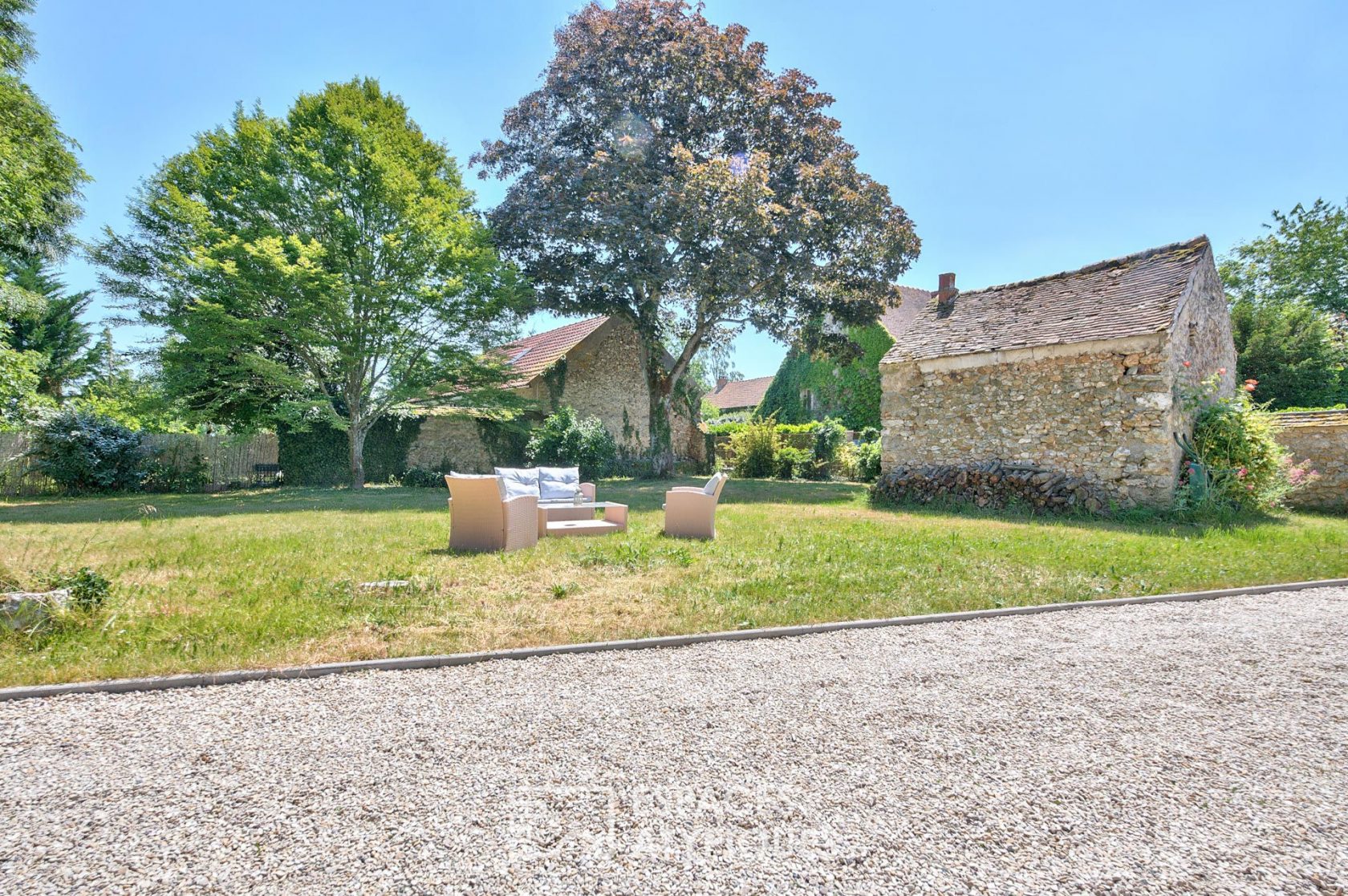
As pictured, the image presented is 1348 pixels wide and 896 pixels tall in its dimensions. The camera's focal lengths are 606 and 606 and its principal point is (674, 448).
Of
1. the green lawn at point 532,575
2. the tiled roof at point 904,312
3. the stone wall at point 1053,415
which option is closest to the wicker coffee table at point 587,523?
the green lawn at point 532,575

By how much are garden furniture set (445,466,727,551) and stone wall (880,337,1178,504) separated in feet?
24.9

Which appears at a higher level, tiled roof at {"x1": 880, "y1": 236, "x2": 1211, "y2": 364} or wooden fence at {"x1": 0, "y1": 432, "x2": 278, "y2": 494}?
tiled roof at {"x1": 880, "y1": 236, "x2": 1211, "y2": 364}

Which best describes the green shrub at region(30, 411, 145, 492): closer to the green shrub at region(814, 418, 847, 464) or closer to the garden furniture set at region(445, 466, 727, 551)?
the garden furniture set at region(445, 466, 727, 551)

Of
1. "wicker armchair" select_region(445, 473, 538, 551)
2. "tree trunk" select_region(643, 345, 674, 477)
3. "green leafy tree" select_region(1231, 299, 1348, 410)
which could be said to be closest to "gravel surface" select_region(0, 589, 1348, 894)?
"wicker armchair" select_region(445, 473, 538, 551)

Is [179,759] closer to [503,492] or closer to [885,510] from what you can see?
[503,492]

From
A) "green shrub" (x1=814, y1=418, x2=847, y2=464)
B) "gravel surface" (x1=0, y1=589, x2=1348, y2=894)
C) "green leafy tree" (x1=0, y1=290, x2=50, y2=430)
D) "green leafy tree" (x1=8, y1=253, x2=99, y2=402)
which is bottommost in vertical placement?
"gravel surface" (x1=0, y1=589, x2=1348, y2=894)

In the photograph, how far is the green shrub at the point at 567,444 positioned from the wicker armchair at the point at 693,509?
10.6 meters

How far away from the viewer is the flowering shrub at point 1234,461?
1070 cm

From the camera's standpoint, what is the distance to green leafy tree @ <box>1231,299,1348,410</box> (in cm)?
1980

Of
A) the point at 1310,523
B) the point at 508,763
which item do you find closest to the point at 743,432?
the point at 1310,523

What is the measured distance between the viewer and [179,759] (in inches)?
97.7

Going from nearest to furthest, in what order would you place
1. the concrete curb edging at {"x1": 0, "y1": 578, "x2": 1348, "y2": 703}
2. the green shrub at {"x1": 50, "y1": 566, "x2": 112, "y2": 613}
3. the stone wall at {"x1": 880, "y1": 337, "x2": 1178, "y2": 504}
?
the concrete curb edging at {"x1": 0, "y1": 578, "x2": 1348, "y2": 703}
the green shrub at {"x1": 50, "y1": 566, "x2": 112, "y2": 613}
the stone wall at {"x1": 880, "y1": 337, "x2": 1178, "y2": 504}

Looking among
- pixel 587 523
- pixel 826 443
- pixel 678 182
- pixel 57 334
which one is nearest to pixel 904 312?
pixel 826 443

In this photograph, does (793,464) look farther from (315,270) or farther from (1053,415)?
(315,270)
